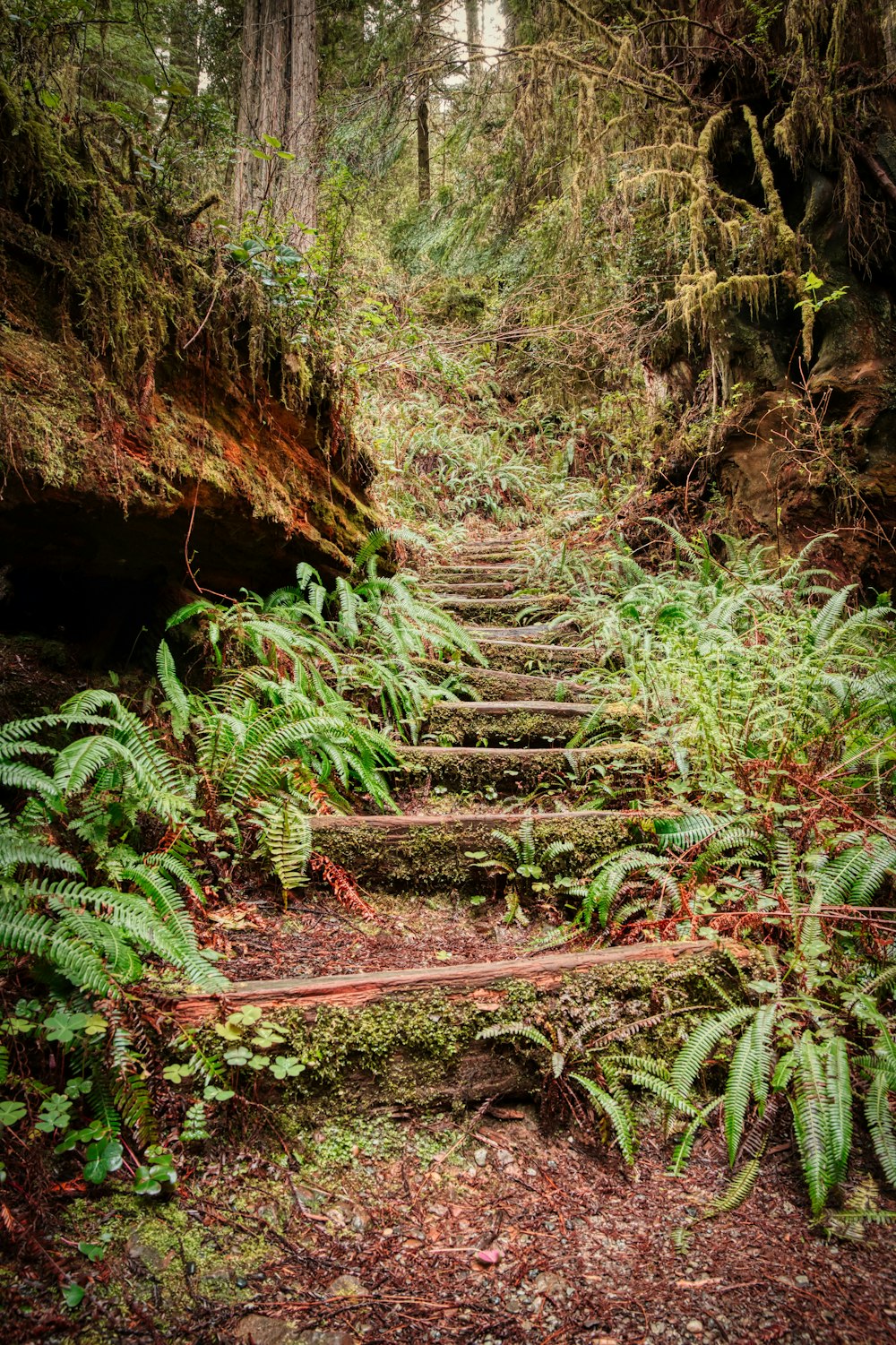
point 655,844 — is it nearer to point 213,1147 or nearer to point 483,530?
point 213,1147

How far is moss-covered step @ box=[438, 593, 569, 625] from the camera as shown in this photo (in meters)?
5.19

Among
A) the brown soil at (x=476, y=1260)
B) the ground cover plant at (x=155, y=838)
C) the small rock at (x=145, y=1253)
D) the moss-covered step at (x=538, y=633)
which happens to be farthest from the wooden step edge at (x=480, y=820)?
the moss-covered step at (x=538, y=633)

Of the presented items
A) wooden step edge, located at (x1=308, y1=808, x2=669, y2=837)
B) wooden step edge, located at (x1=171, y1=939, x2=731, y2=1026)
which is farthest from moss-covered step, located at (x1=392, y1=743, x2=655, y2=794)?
wooden step edge, located at (x1=171, y1=939, x2=731, y2=1026)

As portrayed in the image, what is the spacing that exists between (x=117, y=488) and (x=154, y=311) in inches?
30.9

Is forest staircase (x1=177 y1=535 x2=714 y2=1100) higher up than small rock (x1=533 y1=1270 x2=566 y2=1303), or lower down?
higher up

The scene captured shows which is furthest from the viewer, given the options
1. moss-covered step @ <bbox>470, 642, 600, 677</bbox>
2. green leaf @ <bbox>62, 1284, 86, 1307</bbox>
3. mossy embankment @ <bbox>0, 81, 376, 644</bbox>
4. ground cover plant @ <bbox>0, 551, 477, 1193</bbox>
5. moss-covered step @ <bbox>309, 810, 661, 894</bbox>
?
moss-covered step @ <bbox>470, 642, 600, 677</bbox>

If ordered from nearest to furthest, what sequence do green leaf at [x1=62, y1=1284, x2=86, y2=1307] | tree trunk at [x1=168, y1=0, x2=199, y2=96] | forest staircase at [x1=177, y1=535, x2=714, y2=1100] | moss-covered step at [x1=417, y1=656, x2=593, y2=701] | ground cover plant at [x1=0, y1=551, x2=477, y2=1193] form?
1. green leaf at [x1=62, y1=1284, x2=86, y2=1307]
2. ground cover plant at [x1=0, y1=551, x2=477, y2=1193]
3. forest staircase at [x1=177, y1=535, x2=714, y2=1100]
4. moss-covered step at [x1=417, y1=656, x2=593, y2=701]
5. tree trunk at [x1=168, y1=0, x2=199, y2=96]

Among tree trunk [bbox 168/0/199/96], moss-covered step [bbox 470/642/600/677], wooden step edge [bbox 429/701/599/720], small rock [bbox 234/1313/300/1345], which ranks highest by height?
tree trunk [bbox 168/0/199/96]

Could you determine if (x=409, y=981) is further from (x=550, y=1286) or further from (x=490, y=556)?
(x=490, y=556)

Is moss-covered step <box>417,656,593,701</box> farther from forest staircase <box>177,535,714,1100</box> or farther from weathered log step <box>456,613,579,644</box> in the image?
weathered log step <box>456,613,579,644</box>

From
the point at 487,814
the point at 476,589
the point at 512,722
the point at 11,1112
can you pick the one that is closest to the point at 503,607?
the point at 476,589

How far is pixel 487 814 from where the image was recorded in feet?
9.00

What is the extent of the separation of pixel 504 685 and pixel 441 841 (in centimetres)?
154

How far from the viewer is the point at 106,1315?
1.14m
